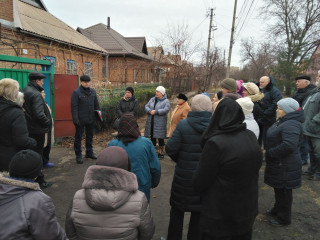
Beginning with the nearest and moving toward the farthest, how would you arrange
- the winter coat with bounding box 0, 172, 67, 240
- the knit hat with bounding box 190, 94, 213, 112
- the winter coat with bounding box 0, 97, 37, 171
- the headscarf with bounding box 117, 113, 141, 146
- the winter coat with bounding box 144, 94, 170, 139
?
the winter coat with bounding box 0, 172, 67, 240
the headscarf with bounding box 117, 113, 141, 146
the knit hat with bounding box 190, 94, 213, 112
the winter coat with bounding box 0, 97, 37, 171
the winter coat with bounding box 144, 94, 170, 139

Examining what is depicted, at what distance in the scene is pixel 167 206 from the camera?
378 centimetres

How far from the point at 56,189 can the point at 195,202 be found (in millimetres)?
2781

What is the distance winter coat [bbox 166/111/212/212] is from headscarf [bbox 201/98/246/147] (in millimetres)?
505

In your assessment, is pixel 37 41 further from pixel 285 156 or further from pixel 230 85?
pixel 285 156

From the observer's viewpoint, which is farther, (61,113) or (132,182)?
(61,113)

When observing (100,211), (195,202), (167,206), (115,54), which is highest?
(115,54)

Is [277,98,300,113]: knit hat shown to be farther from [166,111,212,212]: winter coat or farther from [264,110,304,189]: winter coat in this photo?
[166,111,212,212]: winter coat

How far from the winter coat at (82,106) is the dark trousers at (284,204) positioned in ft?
13.0

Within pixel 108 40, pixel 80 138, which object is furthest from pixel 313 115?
pixel 108 40

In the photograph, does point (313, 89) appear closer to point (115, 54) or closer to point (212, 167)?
point (212, 167)

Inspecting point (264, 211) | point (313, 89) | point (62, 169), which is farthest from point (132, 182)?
point (313, 89)

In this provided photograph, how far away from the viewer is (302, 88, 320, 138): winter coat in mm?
4820

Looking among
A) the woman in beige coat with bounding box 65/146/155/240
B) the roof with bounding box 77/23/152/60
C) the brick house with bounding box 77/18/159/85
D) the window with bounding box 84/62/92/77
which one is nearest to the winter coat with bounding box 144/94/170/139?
the woman in beige coat with bounding box 65/146/155/240

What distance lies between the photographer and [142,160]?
8.18 feet
